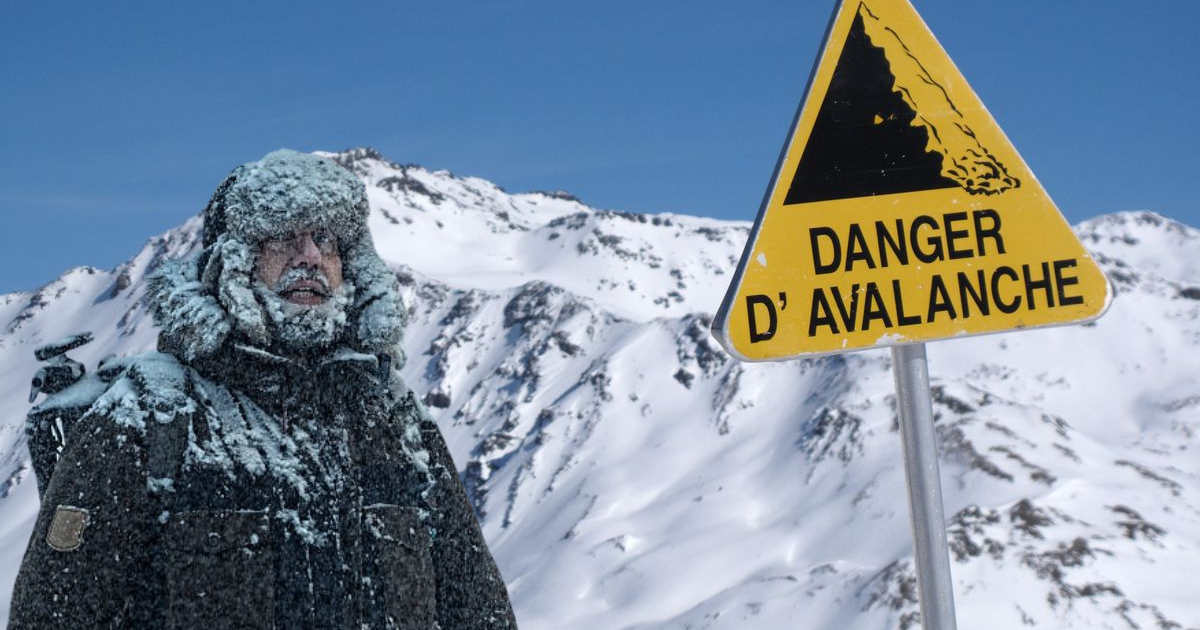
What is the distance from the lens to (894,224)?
252 cm

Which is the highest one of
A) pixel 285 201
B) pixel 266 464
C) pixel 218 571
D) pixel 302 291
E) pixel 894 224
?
pixel 285 201

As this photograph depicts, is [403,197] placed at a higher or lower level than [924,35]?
higher

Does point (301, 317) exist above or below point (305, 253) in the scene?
below

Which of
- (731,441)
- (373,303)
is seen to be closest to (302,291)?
(373,303)

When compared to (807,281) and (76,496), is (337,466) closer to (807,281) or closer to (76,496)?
(76,496)

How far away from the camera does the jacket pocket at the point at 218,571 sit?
9.64 ft

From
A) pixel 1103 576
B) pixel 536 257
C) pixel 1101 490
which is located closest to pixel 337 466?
pixel 1103 576

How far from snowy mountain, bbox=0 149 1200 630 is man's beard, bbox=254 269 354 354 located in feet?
52.3

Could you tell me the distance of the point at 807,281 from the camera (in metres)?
2.49

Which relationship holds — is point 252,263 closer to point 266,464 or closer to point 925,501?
point 266,464

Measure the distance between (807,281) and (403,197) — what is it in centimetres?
10167

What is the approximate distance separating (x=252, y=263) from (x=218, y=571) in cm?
82

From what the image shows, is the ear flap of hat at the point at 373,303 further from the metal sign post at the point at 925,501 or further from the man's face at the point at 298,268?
the metal sign post at the point at 925,501

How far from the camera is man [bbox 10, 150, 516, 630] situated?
2979 millimetres
